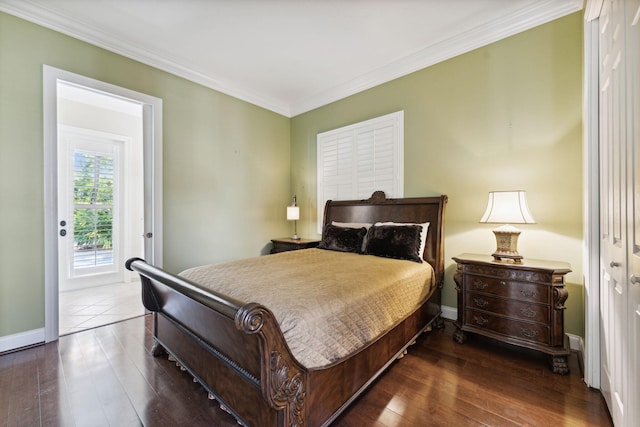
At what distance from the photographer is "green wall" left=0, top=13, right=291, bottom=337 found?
2271 mm

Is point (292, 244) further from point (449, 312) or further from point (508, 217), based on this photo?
point (508, 217)

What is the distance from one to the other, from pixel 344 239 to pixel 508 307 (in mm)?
1652

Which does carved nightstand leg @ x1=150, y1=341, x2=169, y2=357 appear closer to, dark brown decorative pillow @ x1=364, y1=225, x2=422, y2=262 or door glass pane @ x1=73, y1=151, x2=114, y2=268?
dark brown decorative pillow @ x1=364, y1=225, x2=422, y2=262

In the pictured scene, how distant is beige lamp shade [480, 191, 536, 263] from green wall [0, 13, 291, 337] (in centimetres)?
315

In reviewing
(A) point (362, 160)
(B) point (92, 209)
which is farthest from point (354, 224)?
(B) point (92, 209)

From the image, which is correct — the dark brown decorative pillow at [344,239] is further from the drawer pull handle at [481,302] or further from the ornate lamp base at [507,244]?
the ornate lamp base at [507,244]

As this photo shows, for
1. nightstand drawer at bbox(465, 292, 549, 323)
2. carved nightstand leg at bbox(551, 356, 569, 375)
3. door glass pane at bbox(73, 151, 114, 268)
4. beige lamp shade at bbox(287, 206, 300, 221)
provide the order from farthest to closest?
beige lamp shade at bbox(287, 206, 300, 221)
door glass pane at bbox(73, 151, 114, 268)
nightstand drawer at bbox(465, 292, 549, 323)
carved nightstand leg at bbox(551, 356, 569, 375)

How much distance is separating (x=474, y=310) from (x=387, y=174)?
1806 mm

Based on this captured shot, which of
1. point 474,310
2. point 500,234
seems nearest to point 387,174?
point 500,234

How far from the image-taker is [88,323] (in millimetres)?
2861

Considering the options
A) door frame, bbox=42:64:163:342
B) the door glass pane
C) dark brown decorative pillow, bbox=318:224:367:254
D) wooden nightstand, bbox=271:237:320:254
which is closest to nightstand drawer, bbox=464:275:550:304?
dark brown decorative pillow, bbox=318:224:367:254

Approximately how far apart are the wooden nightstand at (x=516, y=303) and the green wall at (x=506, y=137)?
1.27 feet

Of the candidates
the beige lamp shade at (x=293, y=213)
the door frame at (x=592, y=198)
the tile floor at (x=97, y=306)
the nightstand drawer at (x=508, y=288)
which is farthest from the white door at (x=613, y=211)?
the tile floor at (x=97, y=306)

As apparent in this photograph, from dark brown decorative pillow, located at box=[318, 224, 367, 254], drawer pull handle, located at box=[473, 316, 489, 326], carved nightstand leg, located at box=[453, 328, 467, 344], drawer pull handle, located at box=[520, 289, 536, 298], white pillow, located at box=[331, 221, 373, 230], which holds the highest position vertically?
white pillow, located at box=[331, 221, 373, 230]
